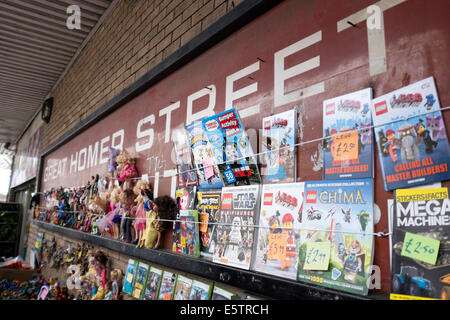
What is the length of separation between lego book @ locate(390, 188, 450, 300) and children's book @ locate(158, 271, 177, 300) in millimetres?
Result: 1192

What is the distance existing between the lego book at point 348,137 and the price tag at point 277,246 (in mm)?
278

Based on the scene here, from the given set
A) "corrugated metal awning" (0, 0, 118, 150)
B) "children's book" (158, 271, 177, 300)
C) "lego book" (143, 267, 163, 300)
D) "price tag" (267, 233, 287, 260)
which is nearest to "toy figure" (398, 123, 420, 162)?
"price tag" (267, 233, 287, 260)

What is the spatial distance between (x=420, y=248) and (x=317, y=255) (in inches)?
12.0

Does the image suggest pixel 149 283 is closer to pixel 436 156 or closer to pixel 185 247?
pixel 185 247

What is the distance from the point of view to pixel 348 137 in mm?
1012

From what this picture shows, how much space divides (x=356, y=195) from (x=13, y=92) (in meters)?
7.54

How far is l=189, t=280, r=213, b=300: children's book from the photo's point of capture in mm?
1460

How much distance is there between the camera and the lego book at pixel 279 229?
110cm

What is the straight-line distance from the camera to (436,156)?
2.68 ft

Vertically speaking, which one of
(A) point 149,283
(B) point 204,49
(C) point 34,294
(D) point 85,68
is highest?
(D) point 85,68

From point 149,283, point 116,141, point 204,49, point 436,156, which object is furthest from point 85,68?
point 436,156

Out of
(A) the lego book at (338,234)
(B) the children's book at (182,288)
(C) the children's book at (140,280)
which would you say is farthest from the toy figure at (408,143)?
(C) the children's book at (140,280)

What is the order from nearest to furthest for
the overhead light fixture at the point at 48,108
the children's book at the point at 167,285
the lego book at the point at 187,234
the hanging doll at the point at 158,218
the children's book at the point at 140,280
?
1. the lego book at the point at 187,234
2. the children's book at the point at 167,285
3. the hanging doll at the point at 158,218
4. the children's book at the point at 140,280
5. the overhead light fixture at the point at 48,108

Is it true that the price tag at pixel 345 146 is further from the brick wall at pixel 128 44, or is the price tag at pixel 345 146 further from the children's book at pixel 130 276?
the children's book at pixel 130 276
